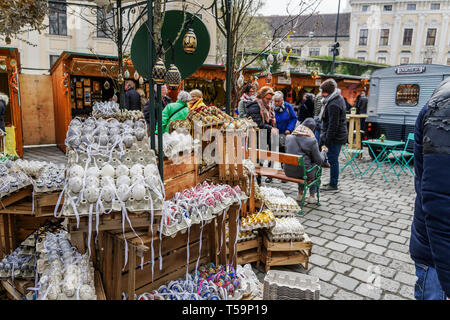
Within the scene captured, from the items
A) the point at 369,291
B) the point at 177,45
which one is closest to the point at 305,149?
the point at 369,291

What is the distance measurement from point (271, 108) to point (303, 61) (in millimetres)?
15934

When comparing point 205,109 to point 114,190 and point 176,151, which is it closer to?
point 176,151

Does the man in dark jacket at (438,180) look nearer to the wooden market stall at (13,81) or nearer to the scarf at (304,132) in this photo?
the scarf at (304,132)

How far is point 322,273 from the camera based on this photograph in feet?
12.1

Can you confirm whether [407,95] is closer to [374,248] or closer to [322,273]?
[374,248]

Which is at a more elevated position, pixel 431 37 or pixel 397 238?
pixel 431 37

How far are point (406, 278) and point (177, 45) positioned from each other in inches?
146

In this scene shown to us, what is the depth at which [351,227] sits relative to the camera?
5035 millimetres

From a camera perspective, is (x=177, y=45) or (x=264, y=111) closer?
(x=177, y=45)

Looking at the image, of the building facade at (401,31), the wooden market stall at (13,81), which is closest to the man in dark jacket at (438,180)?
the wooden market stall at (13,81)

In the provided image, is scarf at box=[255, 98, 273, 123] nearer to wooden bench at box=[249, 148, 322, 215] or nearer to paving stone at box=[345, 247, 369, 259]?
wooden bench at box=[249, 148, 322, 215]
